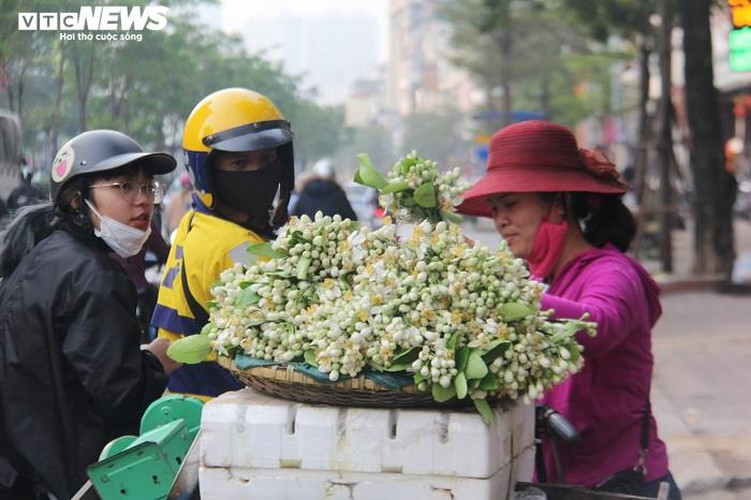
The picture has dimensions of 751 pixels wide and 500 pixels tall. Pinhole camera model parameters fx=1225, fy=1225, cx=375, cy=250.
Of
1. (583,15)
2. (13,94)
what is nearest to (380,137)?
(583,15)

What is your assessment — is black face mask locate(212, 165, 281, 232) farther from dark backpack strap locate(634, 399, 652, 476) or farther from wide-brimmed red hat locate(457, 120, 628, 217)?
dark backpack strap locate(634, 399, 652, 476)

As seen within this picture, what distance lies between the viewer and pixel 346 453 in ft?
7.07

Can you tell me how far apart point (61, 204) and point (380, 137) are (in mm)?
139998

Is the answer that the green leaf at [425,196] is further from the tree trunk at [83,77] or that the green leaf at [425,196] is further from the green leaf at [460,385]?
the tree trunk at [83,77]

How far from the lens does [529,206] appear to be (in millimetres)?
3189

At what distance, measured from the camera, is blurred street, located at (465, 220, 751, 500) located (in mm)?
6953

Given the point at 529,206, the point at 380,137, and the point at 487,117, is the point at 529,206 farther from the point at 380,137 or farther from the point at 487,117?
the point at 380,137

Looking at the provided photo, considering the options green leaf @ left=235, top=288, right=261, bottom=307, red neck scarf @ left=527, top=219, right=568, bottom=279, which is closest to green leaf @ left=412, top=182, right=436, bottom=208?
green leaf @ left=235, top=288, right=261, bottom=307

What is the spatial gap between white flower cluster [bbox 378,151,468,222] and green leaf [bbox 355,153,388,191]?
0.02m

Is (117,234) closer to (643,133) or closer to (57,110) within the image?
(57,110)

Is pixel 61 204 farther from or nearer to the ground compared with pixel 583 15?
nearer to the ground

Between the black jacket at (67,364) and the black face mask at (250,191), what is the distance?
527mm

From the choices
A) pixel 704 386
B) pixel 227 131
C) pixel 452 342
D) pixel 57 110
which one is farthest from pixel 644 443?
pixel 704 386

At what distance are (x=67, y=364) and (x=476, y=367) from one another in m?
1.21
